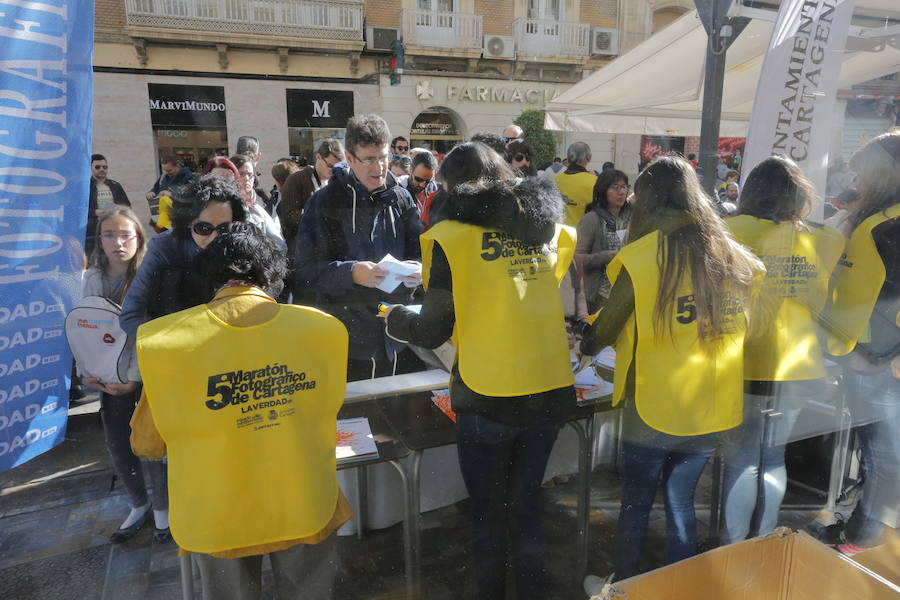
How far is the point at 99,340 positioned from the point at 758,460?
2.83 metres

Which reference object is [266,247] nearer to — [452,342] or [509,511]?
[452,342]

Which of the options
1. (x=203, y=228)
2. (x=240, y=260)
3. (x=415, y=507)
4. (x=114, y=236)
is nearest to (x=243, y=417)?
(x=240, y=260)

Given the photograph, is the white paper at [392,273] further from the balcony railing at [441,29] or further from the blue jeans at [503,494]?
the balcony railing at [441,29]

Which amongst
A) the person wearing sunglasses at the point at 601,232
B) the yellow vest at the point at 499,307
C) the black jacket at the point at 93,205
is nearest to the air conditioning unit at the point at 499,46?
the black jacket at the point at 93,205

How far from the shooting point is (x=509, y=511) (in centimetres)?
213

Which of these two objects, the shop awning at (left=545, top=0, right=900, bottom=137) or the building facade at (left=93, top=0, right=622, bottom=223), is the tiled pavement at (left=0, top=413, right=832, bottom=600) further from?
the building facade at (left=93, top=0, right=622, bottom=223)

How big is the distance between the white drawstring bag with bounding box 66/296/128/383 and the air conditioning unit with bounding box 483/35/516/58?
15320 millimetres

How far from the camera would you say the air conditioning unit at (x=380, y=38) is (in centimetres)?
1561

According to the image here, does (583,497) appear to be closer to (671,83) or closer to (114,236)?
(114,236)

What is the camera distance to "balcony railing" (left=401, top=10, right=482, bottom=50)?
15.8m

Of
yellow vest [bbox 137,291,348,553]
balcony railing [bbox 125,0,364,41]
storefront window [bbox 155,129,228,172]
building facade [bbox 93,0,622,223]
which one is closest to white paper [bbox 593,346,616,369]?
yellow vest [bbox 137,291,348,553]

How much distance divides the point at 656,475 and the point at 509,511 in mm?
536

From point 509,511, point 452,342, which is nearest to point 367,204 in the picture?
point 452,342

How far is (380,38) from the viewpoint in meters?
15.7
